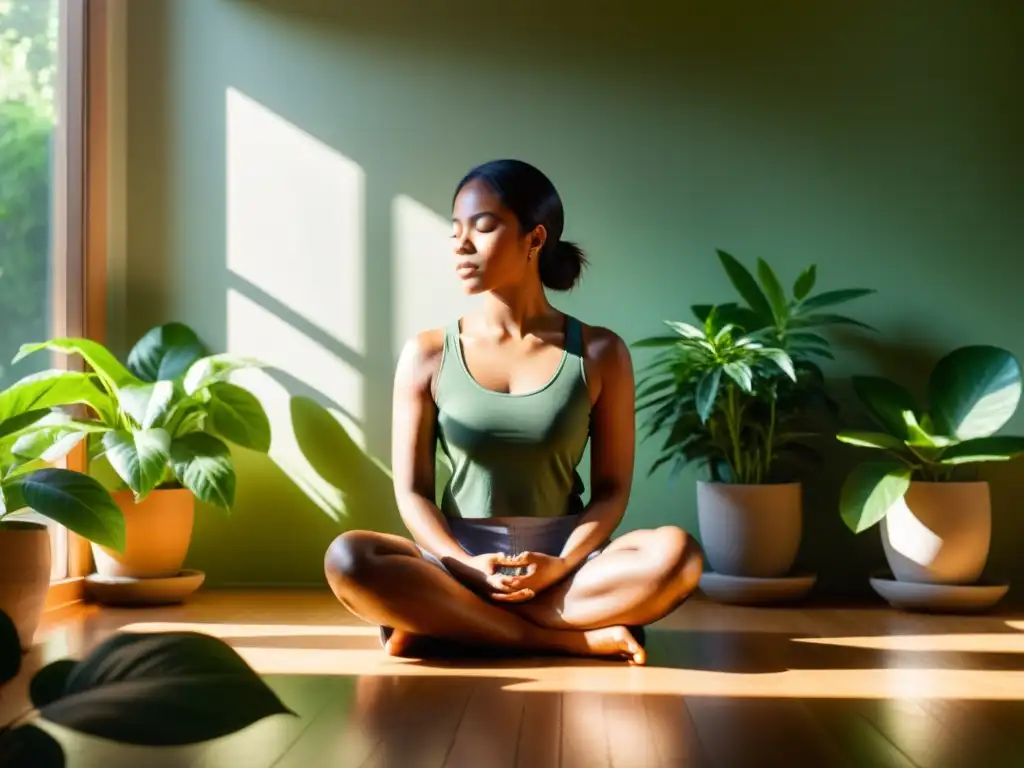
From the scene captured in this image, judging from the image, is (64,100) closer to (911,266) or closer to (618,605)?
(618,605)

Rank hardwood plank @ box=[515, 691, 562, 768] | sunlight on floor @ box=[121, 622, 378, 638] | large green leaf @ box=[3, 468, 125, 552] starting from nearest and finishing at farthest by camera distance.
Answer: hardwood plank @ box=[515, 691, 562, 768], large green leaf @ box=[3, 468, 125, 552], sunlight on floor @ box=[121, 622, 378, 638]

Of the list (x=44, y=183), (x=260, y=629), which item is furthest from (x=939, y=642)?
(x=44, y=183)

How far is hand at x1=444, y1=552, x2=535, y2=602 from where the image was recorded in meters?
Answer: 2.39

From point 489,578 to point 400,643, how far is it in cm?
23

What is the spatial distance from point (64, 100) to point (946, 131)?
2568 mm

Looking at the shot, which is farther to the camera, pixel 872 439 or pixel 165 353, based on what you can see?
pixel 165 353

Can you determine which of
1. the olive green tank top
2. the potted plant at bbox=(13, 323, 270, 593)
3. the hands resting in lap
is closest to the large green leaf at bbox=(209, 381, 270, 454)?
the potted plant at bbox=(13, 323, 270, 593)

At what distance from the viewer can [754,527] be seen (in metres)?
3.28

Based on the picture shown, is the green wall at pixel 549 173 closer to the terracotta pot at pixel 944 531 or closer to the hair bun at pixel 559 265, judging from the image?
the terracotta pot at pixel 944 531

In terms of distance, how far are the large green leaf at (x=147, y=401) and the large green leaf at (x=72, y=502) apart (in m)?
0.65

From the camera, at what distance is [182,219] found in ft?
12.0

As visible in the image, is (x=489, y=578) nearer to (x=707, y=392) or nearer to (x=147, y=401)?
(x=707, y=392)

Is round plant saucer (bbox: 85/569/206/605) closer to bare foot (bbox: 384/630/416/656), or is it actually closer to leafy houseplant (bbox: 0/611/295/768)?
bare foot (bbox: 384/630/416/656)

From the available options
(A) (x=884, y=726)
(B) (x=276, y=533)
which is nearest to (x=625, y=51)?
(B) (x=276, y=533)
